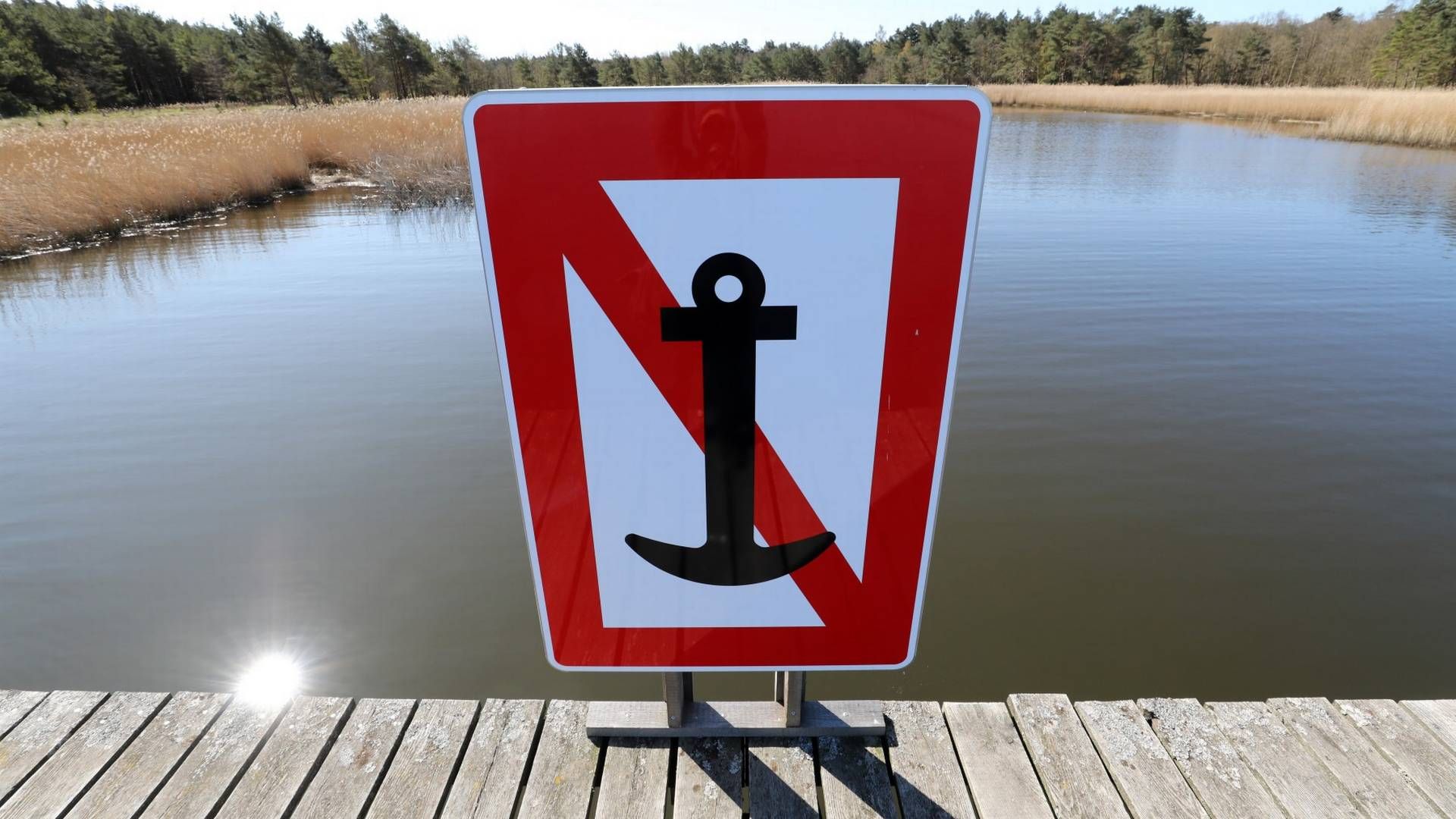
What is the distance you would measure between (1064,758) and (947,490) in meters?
2.74

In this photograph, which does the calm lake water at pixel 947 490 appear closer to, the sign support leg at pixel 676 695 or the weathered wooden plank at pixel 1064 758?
the weathered wooden plank at pixel 1064 758

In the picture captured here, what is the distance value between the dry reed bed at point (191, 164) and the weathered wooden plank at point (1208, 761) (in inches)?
554

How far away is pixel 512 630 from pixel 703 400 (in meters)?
2.79

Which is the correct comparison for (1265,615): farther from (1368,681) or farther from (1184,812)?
(1184,812)

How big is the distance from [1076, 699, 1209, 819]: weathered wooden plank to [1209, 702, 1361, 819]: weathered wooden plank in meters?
0.19

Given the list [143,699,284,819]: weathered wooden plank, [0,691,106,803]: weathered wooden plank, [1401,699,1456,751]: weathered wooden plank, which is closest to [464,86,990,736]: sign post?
[143,699,284,819]: weathered wooden plank

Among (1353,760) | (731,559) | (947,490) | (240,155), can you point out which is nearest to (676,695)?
(731,559)

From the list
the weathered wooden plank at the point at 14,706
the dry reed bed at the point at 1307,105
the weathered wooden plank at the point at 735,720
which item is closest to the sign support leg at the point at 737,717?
the weathered wooden plank at the point at 735,720

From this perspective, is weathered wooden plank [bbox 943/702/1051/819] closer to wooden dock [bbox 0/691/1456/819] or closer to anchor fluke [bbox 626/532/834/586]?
wooden dock [bbox 0/691/1456/819]

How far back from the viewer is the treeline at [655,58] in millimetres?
36062

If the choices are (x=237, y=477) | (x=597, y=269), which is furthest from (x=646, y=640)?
(x=237, y=477)

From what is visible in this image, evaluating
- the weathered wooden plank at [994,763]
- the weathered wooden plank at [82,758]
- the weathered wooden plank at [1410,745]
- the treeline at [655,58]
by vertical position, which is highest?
the treeline at [655,58]

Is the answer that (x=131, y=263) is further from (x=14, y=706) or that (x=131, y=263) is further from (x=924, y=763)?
(x=924, y=763)

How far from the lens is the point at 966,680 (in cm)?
308
